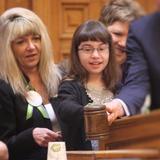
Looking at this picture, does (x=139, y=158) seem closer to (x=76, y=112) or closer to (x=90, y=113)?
(x=90, y=113)

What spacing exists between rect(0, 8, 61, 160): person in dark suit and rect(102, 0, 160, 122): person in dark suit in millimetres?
652

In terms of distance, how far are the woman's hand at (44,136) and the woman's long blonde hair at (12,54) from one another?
19 cm

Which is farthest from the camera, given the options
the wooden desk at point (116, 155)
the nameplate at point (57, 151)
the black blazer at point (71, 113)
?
the black blazer at point (71, 113)

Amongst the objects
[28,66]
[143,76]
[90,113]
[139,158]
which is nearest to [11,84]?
[28,66]

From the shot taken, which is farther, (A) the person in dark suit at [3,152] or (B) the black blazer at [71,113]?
(A) the person in dark suit at [3,152]

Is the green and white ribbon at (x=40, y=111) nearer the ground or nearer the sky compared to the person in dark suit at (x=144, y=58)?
nearer the ground

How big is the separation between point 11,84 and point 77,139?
0.35 meters

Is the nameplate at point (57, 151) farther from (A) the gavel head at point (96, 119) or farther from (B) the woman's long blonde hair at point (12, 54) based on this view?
(B) the woman's long blonde hair at point (12, 54)

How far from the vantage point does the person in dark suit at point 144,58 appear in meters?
1.17

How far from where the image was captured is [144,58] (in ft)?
4.12

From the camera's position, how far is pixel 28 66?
216 cm

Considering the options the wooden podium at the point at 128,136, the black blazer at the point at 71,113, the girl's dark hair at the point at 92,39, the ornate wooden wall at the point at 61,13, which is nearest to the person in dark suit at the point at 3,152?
the black blazer at the point at 71,113

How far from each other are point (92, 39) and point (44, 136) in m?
0.41

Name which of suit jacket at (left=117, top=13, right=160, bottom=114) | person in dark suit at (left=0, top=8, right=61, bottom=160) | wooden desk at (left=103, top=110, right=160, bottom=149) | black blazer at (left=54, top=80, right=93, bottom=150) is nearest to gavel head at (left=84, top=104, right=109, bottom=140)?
suit jacket at (left=117, top=13, right=160, bottom=114)
